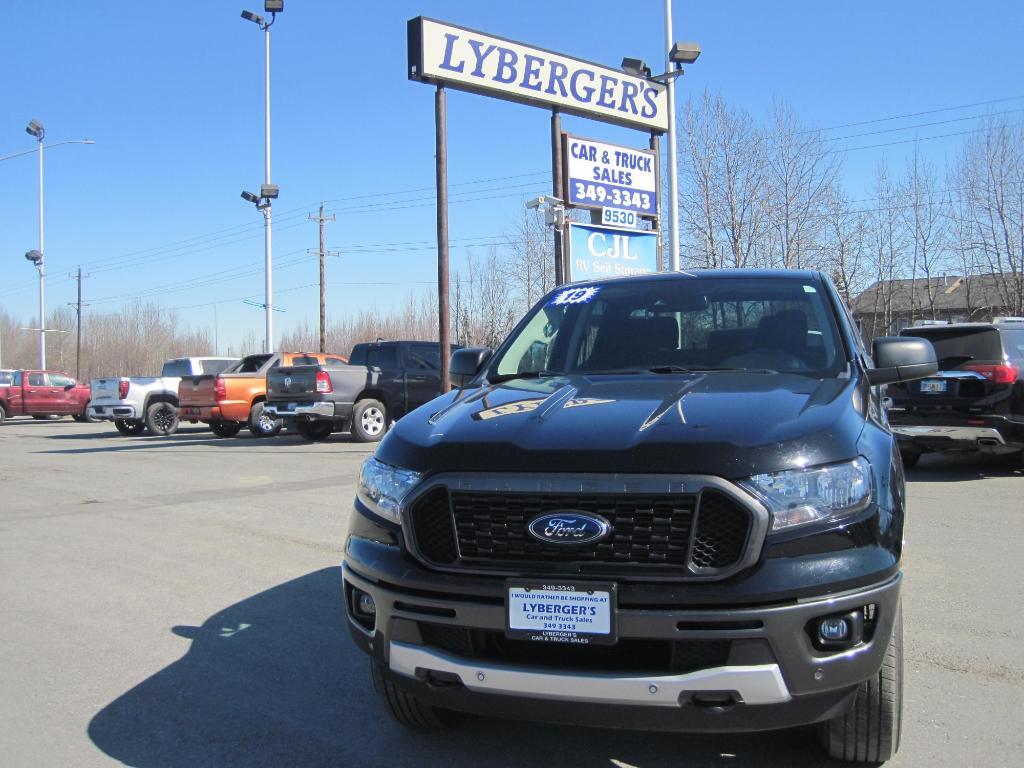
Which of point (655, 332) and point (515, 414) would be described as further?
point (655, 332)

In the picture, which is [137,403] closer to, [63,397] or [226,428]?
[226,428]

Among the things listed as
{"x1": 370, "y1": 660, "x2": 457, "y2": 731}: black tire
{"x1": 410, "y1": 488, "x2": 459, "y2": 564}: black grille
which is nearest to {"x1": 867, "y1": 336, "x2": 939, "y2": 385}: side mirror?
{"x1": 410, "y1": 488, "x2": 459, "y2": 564}: black grille

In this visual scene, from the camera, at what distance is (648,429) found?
283 cm

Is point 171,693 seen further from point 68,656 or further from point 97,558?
point 97,558

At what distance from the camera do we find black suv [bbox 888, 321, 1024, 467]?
31.8ft

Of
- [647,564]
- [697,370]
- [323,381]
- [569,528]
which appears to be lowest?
[647,564]

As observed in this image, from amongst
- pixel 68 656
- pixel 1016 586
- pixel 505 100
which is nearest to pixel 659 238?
pixel 505 100

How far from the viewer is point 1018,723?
3463 mm

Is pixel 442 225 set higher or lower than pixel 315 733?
higher

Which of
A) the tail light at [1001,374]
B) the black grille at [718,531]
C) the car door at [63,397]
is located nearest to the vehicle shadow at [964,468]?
the tail light at [1001,374]

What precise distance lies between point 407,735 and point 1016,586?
4.00 metres

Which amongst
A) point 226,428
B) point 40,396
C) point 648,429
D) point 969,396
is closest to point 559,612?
point 648,429

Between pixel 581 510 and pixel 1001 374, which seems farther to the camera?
pixel 1001 374

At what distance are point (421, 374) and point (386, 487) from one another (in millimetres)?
15132
